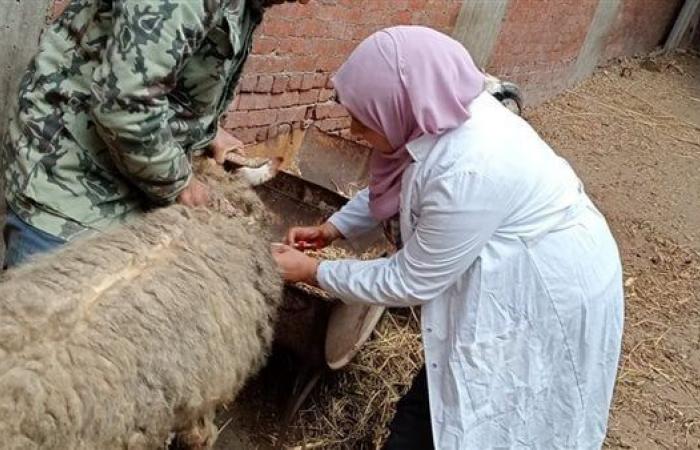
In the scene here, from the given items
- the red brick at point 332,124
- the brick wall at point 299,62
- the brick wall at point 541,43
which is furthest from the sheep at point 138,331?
the brick wall at point 541,43

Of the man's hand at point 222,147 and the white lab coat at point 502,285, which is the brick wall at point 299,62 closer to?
the man's hand at point 222,147

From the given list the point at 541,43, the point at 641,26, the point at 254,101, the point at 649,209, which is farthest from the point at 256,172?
the point at 641,26

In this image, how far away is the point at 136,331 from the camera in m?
2.06

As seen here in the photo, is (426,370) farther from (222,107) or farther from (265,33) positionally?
(265,33)

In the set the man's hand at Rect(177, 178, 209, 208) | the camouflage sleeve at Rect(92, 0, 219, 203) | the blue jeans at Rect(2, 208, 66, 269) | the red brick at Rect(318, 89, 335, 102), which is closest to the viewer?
the camouflage sleeve at Rect(92, 0, 219, 203)

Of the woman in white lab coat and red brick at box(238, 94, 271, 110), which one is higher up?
the woman in white lab coat

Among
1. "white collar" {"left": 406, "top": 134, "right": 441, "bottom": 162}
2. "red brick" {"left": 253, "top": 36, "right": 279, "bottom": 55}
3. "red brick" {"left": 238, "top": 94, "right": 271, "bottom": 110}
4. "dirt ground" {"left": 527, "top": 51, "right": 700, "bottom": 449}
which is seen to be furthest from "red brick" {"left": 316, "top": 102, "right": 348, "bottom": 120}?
"white collar" {"left": 406, "top": 134, "right": 441, "bottom": 162}

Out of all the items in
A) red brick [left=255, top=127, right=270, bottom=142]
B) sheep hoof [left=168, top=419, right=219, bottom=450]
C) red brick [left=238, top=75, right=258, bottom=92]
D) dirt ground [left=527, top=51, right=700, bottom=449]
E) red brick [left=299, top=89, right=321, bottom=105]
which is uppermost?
sheep hoof [left=168, top=419, right=219, bottom=450]

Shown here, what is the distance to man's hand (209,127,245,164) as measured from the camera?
2.86 metres

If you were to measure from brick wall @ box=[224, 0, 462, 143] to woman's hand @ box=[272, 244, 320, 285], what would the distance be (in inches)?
75.0

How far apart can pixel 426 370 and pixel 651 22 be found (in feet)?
41.3

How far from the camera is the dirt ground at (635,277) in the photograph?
4.13 metres

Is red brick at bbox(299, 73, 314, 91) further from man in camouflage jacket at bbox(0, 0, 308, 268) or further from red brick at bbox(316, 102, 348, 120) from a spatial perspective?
man in camouflage jacket at bbox(0, 0, 308, 268)

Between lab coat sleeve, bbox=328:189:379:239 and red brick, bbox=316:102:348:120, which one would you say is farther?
red brick, bbox=316:102:348:120
